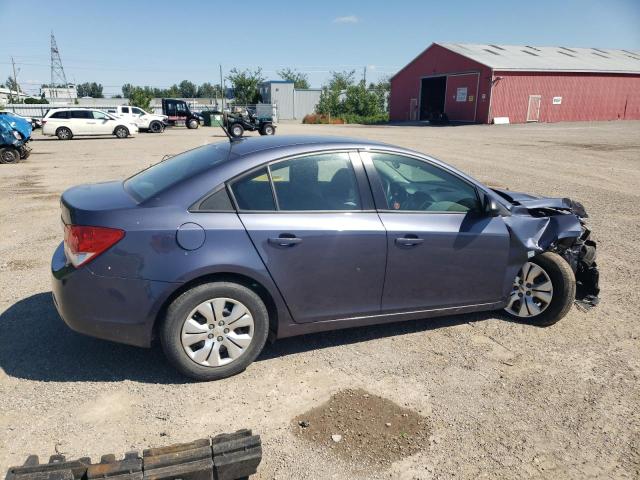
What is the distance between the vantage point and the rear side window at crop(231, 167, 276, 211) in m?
3.28

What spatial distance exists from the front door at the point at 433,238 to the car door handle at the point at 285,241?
27.1 inches

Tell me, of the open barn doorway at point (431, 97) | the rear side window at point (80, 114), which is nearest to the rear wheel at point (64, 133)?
the rear side window at point (80, 114)

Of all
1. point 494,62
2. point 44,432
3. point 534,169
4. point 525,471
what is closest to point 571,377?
point 525,471

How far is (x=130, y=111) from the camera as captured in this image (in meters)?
32.3

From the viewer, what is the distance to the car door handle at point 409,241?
11.6 feet

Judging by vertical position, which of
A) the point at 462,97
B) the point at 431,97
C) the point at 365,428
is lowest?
the point at 365,428

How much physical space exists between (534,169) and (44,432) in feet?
44.3

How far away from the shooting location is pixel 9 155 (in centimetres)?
1470

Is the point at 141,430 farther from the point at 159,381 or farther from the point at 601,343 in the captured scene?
the point at 601,343

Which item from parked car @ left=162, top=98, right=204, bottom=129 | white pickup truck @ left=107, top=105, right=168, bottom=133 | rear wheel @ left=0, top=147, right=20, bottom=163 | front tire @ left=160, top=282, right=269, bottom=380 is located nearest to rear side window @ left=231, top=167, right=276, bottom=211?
front tire @ left=160, top=282, right=269, bottom=380

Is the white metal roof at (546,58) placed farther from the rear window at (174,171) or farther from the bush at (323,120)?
the rear window at (174,171)

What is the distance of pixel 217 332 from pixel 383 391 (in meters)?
1.17

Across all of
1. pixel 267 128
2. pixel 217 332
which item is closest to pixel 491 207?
pixel 217 332

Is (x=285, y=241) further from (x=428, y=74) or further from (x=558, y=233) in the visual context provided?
(x=428, y=74)
